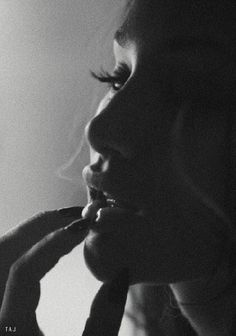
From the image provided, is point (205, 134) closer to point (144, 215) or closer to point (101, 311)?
point (144, 215)

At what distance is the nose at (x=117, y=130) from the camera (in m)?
0.52

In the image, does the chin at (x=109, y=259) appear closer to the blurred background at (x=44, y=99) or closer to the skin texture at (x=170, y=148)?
the skin texture at (x=170, y=148)

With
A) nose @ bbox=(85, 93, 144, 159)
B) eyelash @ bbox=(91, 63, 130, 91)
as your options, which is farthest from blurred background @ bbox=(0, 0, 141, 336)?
nose @ bbox=(85, 93, 144, 159)

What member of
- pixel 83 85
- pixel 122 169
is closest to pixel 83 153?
pixel 83 85

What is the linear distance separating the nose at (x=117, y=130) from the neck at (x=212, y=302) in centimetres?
20

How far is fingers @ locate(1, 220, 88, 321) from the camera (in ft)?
1.72

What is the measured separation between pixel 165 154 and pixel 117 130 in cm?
7

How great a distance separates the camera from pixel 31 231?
0.62 m

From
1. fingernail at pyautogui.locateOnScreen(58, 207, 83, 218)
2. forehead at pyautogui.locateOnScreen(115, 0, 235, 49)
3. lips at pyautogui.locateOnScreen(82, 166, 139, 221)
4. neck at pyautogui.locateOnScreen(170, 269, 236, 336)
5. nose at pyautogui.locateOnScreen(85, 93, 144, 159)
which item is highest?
forehead at pyautogui.locateOnScreen(115, 0, 235, 49)

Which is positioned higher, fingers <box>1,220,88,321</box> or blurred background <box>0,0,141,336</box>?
blurred background <box>0,0,141,336</box>

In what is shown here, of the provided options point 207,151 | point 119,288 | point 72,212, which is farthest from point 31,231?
point 207,151

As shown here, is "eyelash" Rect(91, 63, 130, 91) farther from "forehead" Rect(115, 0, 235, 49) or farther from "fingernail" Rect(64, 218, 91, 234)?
"fingernail" Rect(64, 218, 91, 234)

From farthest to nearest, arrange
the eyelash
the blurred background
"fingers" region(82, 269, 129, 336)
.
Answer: the blurred background
the eyelash
"fingers" region(82, 269, 129, 336)

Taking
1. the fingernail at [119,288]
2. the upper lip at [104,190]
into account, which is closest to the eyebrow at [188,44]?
the upper lip at [104,190]
